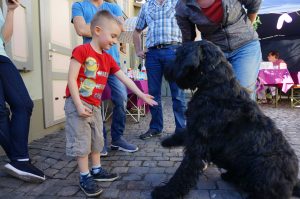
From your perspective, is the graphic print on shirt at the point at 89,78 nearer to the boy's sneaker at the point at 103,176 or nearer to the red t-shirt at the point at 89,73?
the red t-shirt at the point at 89,73

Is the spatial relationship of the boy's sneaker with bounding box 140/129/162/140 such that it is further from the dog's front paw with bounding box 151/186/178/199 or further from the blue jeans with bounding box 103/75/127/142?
the dog's front paw with bounding box 151/186/178/199

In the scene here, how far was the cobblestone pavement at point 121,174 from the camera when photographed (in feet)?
9.78

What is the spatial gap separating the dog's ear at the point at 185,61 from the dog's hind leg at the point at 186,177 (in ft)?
2.05

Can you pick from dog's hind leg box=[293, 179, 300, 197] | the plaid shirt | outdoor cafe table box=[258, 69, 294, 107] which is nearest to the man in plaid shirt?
the plaid shirt

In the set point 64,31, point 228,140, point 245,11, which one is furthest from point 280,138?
point 64,31

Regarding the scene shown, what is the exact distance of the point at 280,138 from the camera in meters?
2.60

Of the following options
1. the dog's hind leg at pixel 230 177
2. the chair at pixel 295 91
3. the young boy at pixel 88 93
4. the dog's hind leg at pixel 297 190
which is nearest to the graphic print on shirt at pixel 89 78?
the young boy at pixel 88 93

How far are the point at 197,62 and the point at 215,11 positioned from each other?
834mm

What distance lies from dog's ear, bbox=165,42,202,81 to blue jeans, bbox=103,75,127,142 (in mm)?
1378

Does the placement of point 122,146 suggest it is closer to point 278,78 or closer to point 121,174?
point 121,174

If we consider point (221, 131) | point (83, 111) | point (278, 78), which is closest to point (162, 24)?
point (83, 111)

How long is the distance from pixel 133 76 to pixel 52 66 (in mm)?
2137

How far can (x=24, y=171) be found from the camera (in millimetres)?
3211

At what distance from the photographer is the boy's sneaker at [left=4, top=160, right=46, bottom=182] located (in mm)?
3195
